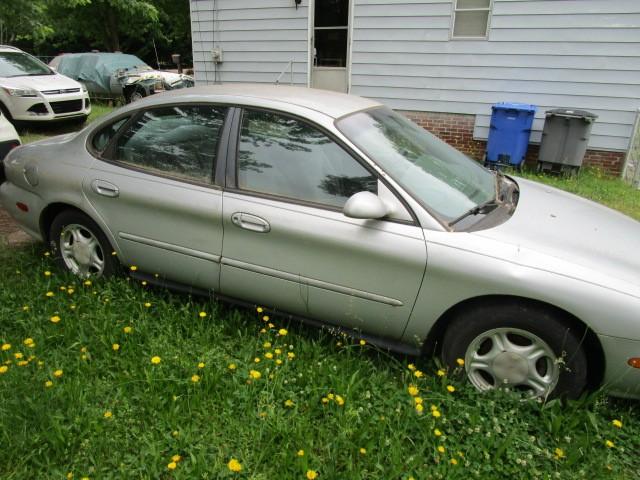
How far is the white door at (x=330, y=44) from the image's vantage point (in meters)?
9.38

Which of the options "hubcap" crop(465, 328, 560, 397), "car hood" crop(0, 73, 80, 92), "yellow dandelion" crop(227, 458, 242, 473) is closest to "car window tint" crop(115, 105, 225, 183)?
"yellow dandelion" crop(227, 458, 242, 473)

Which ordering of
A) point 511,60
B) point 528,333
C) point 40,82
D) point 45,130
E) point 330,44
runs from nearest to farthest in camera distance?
point 528,333 → point 511,60 → point 330,44 → point 40,82 → point 45,130

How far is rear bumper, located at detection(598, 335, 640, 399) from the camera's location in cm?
220

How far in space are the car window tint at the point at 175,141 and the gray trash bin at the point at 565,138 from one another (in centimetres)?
600

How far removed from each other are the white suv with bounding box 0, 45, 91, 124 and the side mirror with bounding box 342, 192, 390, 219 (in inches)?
367

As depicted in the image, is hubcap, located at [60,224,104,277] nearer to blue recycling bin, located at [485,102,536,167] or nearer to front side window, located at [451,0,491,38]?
blue recycling bin, located at [485,102,536,167]

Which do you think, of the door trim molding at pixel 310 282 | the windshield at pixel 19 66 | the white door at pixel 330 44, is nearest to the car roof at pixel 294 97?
the door trim molding at pixel 310 282

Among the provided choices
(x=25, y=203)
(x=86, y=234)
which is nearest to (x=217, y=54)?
(x=25, y=203)

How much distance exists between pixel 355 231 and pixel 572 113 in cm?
606

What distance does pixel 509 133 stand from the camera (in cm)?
764

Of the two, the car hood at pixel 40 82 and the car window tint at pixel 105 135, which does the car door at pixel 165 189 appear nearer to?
the car window tint at pixel 105 135

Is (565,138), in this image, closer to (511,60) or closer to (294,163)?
(511,60)

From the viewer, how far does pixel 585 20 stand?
289 inches

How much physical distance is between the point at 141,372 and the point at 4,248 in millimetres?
2477
